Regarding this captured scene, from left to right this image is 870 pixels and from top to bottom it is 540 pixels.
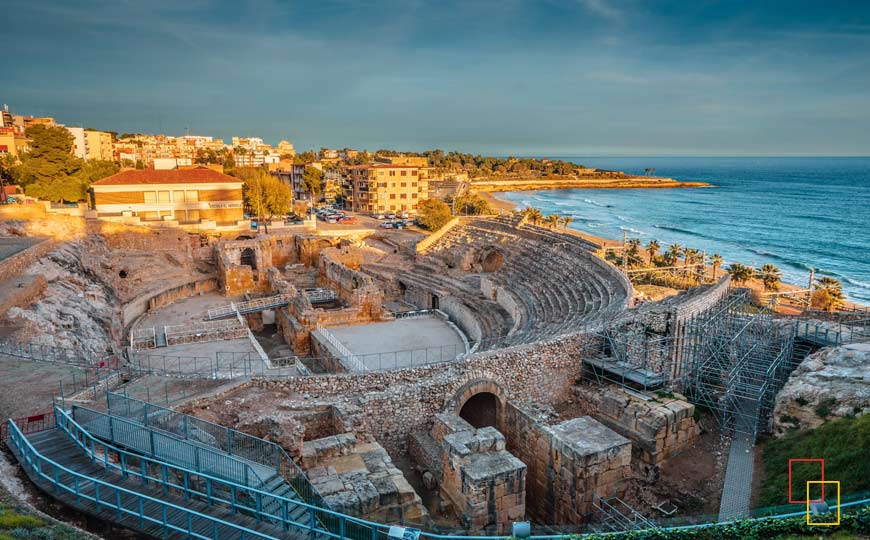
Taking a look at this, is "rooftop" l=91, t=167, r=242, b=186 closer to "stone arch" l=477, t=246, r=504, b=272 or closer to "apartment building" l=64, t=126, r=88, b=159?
"stone arch" l=477, t=246, r=504, b=272

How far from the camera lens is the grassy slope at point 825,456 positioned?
12703 mm

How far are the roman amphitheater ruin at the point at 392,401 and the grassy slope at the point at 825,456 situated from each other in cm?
94

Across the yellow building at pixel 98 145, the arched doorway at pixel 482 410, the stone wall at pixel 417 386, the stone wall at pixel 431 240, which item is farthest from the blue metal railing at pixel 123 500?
the yellow building at pixel 98 145

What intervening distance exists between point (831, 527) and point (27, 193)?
185 ft

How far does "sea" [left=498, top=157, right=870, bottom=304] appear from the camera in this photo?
60.7 m

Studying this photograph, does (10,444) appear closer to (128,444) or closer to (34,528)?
(128,444)

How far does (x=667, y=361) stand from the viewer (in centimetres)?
1966

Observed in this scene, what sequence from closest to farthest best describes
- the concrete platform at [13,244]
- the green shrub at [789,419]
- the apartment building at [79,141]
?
the green shrub at [789,419]
the concrete platform at [13,244]
the apartment building at [79,141]

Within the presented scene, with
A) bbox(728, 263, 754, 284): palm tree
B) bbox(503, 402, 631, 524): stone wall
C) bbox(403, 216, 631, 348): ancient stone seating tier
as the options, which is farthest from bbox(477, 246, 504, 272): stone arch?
bbox(503, 402, 631, 524): stone wall

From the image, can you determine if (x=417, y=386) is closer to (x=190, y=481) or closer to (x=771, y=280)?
(x=190, y=481)

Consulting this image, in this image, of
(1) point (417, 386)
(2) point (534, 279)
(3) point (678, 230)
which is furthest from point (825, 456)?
(3) point (678, 230)

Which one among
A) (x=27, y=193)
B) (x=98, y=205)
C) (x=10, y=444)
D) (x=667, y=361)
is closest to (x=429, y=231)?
(x=98, y=205)

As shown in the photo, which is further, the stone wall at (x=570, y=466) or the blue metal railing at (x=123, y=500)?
the stone wall at (x=570, y=466)

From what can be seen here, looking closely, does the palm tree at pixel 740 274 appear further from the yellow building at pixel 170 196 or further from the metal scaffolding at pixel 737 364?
the yellow building at pixel 170 196
